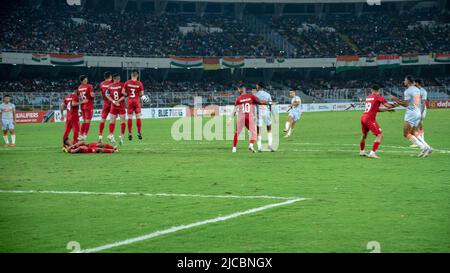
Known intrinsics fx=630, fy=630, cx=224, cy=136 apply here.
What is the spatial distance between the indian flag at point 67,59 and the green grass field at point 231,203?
47714 millimetres

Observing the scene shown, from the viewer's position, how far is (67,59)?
67.2 metres

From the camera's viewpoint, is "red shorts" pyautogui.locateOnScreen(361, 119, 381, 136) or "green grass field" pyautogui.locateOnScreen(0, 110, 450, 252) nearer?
"green grass field" pyautogui.locateOnScreen(0, 110, 450, 252)

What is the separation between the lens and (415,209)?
34.0 ft

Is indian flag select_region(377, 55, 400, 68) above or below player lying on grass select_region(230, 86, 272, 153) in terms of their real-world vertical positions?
above

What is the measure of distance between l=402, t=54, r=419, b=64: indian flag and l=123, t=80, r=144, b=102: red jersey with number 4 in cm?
6946

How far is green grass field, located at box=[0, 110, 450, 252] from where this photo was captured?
8.12m

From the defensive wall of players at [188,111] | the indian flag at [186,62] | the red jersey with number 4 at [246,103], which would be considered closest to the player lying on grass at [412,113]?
the red jersey with number 4 at [246,103]

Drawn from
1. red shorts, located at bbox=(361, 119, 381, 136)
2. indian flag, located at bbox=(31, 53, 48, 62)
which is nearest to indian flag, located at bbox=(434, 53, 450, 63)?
indian flag, located at bbox=(31, 53, 48, 62)

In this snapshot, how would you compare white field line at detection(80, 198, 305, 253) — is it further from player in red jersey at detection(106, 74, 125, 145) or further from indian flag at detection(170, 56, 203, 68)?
indian flag at detection(170, 56, 203, 68)

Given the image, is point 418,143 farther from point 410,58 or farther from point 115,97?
point 410,58

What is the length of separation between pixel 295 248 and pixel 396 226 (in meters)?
2.01

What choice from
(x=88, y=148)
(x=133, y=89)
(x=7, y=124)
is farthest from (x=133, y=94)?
(x=7, y=124)

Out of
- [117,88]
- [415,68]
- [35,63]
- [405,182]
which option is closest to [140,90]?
[117,88]

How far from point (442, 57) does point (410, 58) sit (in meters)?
4.78
